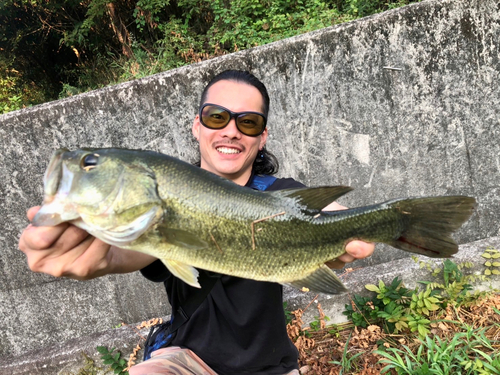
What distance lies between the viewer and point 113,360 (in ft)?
11.8

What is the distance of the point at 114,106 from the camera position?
3650 millimetres

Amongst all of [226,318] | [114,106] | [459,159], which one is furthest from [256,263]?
[459,159]

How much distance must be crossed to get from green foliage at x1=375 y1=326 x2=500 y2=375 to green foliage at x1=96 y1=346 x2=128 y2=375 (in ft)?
8.59

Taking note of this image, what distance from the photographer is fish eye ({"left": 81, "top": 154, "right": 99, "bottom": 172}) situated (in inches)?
64.9

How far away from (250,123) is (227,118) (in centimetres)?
18

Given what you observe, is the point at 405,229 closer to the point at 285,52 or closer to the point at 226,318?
the point at 226,318

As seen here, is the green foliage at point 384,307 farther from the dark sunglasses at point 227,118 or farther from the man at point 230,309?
the dark sunglasses at point 227,118

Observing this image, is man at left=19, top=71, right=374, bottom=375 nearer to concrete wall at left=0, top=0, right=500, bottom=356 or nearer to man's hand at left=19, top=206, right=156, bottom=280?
man's hand at left=19, top=206, right=156, bottom=280

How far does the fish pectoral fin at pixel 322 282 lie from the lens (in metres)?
1.94

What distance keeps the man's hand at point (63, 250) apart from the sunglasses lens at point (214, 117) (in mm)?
1147

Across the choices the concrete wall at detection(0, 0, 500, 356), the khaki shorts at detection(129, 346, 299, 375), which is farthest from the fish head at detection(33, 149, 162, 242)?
the concrete wall at detection(0, 0, 500, 356)

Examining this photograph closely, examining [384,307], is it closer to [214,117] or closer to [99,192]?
[214,117]

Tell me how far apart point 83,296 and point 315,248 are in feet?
10.5

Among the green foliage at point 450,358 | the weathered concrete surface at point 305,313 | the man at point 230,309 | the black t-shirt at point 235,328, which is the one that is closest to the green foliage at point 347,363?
the green foliage at point 450,358
